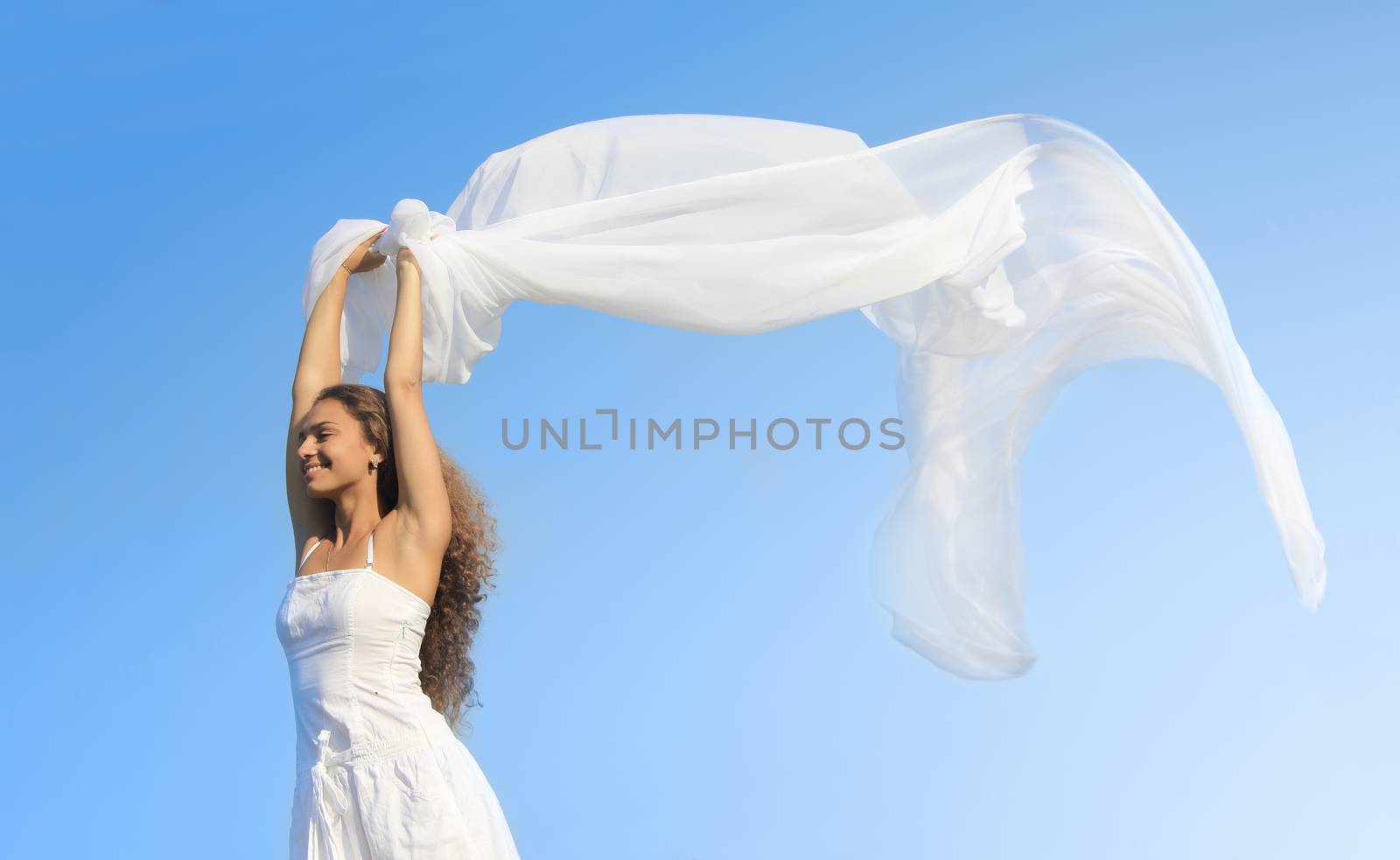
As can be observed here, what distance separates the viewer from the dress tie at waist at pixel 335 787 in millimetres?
2984

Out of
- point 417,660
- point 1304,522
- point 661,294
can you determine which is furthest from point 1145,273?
point 417,660

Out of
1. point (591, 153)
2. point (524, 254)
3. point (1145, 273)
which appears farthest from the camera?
point (1145, 273)

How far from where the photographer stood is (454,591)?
3.40 meters

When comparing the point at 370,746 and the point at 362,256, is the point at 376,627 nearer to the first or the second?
the point at 370,746

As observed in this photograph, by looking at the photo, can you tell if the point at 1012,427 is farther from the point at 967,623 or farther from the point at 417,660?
the point at 417,660

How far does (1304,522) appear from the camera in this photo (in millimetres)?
3701

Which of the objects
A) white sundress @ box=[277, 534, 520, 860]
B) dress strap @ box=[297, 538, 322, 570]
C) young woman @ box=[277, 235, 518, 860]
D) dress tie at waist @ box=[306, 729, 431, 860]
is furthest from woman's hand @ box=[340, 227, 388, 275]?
dress tie at waist @ box=[306, 729, 431, 860]

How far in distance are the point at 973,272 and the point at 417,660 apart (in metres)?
1.55

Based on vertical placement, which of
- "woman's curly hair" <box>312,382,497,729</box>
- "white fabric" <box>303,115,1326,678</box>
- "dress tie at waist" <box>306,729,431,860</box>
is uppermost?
"white fabric" <box>303,115,1326,678</box>

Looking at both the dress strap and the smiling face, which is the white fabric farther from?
the dress strap

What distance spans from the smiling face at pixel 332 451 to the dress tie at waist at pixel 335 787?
0.51 m

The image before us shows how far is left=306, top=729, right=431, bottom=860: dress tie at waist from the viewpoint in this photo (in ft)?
9.79

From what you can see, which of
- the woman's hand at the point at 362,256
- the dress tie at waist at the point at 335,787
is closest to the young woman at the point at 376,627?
the dress tie at waist at the point at 335,787

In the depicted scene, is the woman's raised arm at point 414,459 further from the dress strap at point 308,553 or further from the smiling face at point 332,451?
the dress strap at point 308,553
